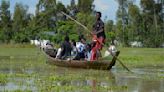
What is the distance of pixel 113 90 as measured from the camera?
12281 millimetres

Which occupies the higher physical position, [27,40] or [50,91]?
[50,91]

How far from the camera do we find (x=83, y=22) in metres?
79.3

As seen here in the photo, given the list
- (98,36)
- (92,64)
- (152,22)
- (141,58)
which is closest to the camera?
(92,64)

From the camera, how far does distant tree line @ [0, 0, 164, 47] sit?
259ft

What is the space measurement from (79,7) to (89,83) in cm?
7391

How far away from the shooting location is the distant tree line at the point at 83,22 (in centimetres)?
7894

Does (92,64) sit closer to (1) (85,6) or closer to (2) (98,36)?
(2) (98,36)

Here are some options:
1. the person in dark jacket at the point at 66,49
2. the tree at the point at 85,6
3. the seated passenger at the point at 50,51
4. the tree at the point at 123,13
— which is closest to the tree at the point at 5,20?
the tree at the point at 85,6

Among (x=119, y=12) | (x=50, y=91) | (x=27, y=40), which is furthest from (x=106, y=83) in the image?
(x=119, y=12)

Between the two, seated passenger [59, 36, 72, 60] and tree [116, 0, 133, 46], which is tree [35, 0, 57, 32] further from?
seated passenger [59, 36, 72, 60]

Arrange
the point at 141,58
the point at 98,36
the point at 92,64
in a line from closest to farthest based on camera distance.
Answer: the point at 92,64 < the point at 98,36 < the point at 141,58

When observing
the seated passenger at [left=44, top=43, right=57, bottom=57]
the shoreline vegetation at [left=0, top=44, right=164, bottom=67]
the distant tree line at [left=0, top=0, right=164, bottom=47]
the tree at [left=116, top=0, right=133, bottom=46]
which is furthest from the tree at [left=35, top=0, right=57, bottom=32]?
the seated passenger at [left=44, top=43, right=57, bottom=57]

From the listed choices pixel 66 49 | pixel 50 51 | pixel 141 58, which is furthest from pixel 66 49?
pixel 141 58

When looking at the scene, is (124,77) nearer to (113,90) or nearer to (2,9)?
(113,90)
